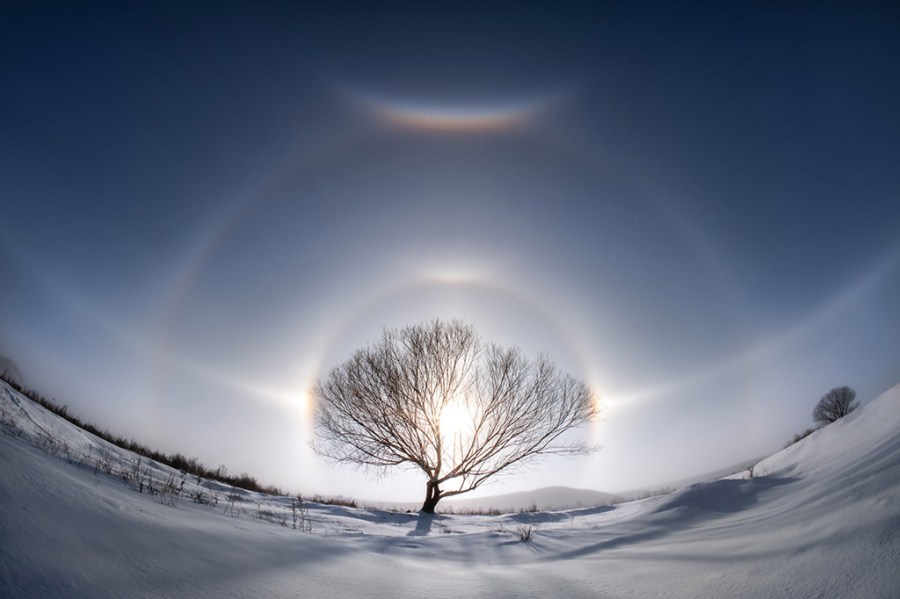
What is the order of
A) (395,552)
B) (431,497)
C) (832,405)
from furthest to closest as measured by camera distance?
(832,405) < (431,497) < (395,552)

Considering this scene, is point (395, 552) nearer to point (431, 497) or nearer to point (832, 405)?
point (431, 497)

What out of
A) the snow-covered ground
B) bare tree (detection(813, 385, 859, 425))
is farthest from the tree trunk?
bare tree (detection(813, 385, 859, 425))

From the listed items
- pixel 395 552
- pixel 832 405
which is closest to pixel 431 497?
pixel 395 552

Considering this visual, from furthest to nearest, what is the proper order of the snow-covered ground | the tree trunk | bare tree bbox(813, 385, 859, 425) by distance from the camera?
bare tree bbox(813, 385, 859, 425) → the tree trunk → the snow-covered ground

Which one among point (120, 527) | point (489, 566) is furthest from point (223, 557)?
point (489, 566)

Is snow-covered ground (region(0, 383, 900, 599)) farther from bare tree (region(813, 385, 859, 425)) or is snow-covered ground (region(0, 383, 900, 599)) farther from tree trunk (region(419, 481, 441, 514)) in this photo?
bare tree (region(813, 385, 859, 425))

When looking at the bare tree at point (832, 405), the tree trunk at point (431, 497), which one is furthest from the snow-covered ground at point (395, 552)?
the bare tree at point (832, 405)

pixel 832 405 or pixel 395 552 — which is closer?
pixel 395 552

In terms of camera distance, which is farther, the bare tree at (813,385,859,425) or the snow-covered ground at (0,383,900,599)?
the bare tree at (813,385,859,425)

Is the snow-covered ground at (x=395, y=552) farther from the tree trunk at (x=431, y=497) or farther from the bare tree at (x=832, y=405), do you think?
Result: the bare tree at (x=832, y=405)
